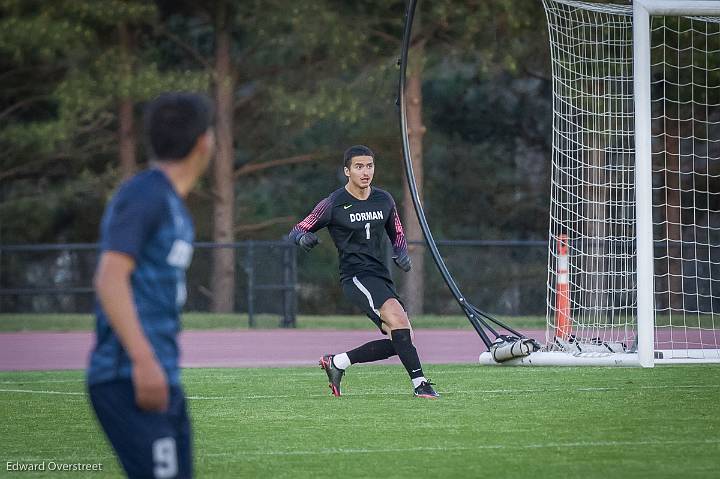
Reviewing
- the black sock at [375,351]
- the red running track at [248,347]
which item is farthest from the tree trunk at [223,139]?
the black sock at [375,351]

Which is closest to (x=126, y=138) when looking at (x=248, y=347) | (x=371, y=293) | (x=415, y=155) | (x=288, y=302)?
(x=415, y=155)

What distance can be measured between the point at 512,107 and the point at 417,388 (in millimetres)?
25945

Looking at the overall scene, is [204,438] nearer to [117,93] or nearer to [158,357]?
[158,357]

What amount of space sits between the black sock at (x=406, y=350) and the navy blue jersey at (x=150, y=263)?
21.4 feet

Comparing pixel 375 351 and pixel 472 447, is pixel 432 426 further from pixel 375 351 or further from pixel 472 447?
pixel 375 351

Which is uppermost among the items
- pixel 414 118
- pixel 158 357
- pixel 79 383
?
pixel 414 118

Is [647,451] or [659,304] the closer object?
[647,451]

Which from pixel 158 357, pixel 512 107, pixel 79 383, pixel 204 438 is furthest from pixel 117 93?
pixel 158 357

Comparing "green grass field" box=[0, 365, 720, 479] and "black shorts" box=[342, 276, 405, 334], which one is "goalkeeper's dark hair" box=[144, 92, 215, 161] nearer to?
"green grass field" box=[0, 365, 720, 479]

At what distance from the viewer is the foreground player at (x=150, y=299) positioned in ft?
12.9

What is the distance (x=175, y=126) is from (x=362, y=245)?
693 cm

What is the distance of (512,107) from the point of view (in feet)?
118

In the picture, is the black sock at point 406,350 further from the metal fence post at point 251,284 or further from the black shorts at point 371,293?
the metal fence post at point 251,284

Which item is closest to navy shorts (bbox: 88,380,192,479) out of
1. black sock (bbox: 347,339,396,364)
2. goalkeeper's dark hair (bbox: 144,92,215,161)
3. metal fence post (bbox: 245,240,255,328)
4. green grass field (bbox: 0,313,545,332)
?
goalkeeper's dark hair (bbox: 144,92,215,161)
